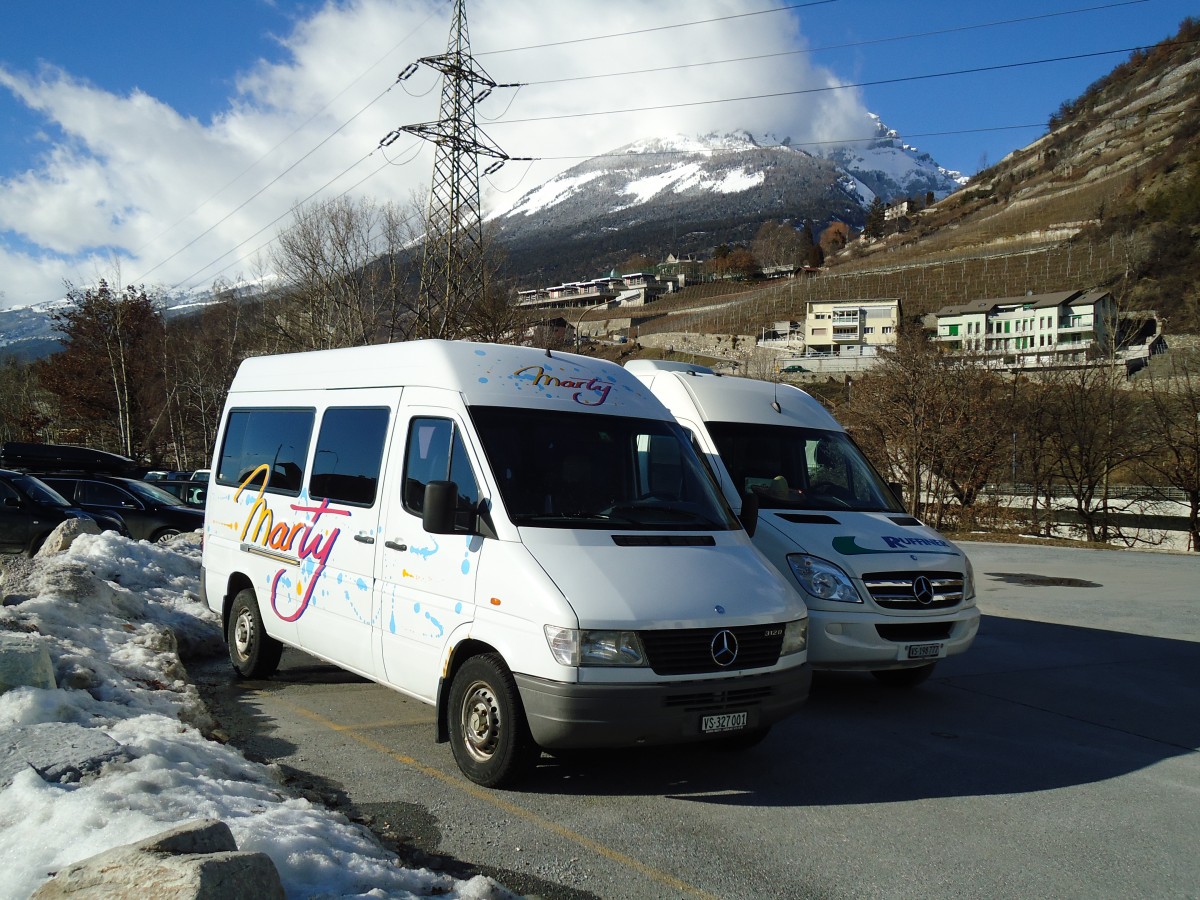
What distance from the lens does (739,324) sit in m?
128

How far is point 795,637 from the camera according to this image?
6.02 metres

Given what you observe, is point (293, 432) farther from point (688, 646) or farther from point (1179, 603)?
point (1179, 603)

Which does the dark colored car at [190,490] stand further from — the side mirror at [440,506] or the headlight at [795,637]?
the headlight at [795,637]

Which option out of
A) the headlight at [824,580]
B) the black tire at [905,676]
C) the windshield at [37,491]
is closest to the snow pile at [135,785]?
the headlight at [824,580]

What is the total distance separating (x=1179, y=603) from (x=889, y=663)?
853 cm

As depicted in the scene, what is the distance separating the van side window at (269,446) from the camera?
824cm

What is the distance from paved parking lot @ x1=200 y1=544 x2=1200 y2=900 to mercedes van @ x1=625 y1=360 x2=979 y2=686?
2.12 feet

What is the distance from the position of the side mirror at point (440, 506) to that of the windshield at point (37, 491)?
13305 mm

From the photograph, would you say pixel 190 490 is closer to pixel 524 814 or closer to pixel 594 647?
pixel 524 814

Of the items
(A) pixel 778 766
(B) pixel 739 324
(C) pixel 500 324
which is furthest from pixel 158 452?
(B) pixel 739 324

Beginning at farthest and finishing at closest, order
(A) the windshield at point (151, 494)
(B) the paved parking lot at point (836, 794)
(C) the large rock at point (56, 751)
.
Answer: (A) the windshield at point (151, 494) < (B) the paved parking lot at point (836, 794) < (C) the large rock at point (56, 751)

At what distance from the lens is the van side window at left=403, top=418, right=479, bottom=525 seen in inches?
243

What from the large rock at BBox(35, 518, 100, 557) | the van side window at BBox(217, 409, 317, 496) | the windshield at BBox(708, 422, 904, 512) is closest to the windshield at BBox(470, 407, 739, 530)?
the windshield at BBox(708, 422, 904, 512)

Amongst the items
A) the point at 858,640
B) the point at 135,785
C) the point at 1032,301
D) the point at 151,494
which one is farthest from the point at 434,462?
the point at 1032,301
